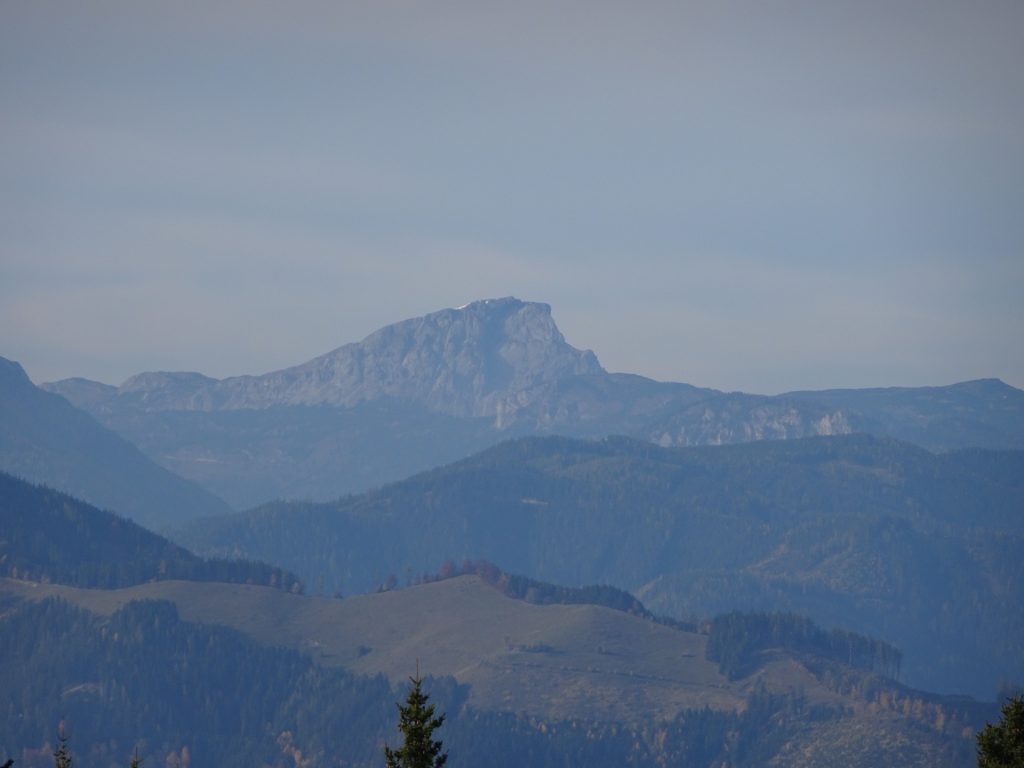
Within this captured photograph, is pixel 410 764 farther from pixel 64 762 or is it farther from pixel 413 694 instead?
pixel 64 762

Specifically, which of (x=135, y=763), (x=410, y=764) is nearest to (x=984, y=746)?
(x=410, y=764)

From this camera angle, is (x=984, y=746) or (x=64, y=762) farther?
(x=64, y=762)

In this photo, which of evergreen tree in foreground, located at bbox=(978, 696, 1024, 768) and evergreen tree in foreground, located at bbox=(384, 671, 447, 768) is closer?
evergreen tree in foreground, located at bbox=(978, 696, 1024, 768)

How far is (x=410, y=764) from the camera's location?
79938mm

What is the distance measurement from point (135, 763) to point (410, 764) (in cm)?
1419

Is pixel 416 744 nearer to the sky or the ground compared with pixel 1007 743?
nearer to the ground

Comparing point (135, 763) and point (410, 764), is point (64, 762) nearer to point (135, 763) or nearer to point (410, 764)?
point (135, 763)

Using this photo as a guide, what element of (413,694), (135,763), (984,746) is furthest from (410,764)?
(984,746)

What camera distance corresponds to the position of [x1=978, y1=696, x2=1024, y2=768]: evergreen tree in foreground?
261 ft

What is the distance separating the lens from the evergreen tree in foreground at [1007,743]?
79.5 metres

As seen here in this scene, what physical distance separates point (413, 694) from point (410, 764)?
280cm

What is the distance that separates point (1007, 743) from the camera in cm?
8012

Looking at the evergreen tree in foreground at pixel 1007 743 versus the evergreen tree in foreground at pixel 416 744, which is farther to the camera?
the evergreen tree in foreground at pixel 416 744

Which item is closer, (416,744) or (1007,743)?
(416,744)
